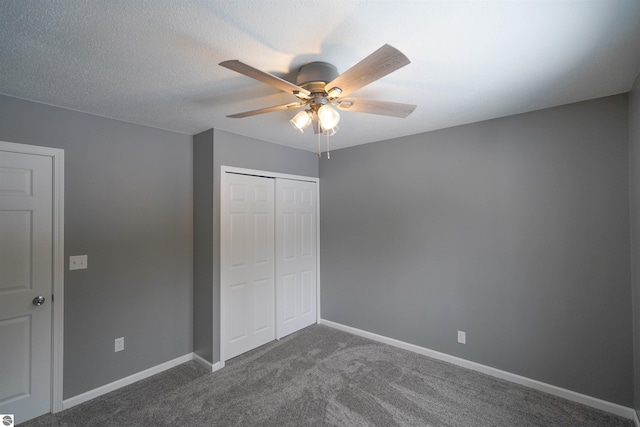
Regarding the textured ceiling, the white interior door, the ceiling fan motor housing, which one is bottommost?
the white interior door

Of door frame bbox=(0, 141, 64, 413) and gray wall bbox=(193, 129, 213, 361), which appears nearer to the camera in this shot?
door frame bbox=(0, 141, 64, 413)

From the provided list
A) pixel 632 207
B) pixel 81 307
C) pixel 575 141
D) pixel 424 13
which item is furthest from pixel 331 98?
pixel 81 307

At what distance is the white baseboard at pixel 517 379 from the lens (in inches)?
83.0

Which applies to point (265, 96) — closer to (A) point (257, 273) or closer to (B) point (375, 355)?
(A) point (257, 273)

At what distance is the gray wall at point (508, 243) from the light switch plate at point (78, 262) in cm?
275

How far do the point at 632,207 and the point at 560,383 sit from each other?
1518mm

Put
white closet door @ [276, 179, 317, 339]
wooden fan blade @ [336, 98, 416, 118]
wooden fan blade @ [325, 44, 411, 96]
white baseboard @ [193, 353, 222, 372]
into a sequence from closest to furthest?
wooden fan blade @ [325, 44, 411, 96] → wooden fan blade @ [336, 98, 416, 118] → white baseboard @ [193, 353, 222, 372] → white closet door @ [276, 179, 317, 339]

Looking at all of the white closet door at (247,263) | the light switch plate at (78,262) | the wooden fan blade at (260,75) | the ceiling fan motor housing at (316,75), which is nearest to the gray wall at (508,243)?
the white closet door at (247,263)

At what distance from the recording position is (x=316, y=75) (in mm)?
1587

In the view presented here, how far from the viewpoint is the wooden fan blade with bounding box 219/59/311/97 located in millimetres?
1203

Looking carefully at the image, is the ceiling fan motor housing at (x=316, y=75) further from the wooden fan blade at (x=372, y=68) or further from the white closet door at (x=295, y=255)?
the white closet door at (x=295, y=255)

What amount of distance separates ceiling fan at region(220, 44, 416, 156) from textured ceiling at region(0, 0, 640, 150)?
0.12 metres

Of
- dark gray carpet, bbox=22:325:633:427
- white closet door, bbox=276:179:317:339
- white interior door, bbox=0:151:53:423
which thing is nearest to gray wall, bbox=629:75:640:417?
dark gray carpet, bbox=22:325:633:427

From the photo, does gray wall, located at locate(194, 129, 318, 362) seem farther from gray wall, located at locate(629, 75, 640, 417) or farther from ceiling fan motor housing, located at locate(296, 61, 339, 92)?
gray wall, located at locate(629, 75, 640, 417)
